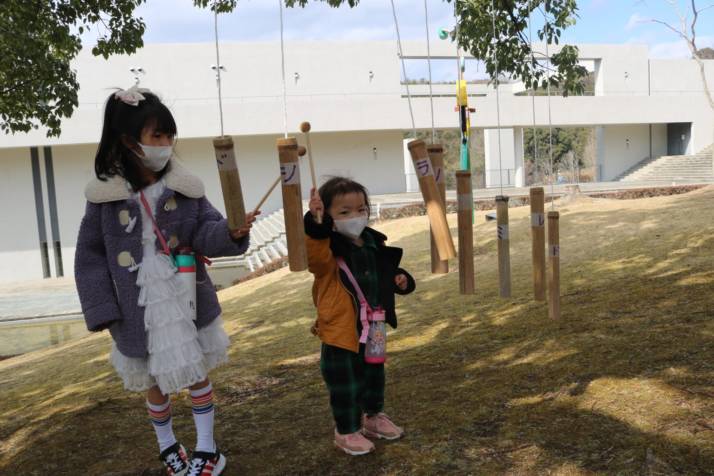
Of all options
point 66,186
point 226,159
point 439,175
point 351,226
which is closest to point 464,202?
point 439,175

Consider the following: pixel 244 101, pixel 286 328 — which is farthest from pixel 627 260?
pixel 244 101

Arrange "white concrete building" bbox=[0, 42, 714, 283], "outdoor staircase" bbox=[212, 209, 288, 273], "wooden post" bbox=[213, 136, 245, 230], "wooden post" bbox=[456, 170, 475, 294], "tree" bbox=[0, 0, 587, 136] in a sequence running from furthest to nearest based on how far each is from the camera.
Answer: "white concrete building" bbox=[0, 42, 714, 283], "outdoor staircase" bbox=[212, 209, 288, 273], "tree" bbox=[0, 0, 587, 136], "wooden post" bbox=[456, 170, 475, 294], "wooden post" bbox=[213, 136, 245, 230]

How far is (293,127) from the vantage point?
76.0 ft

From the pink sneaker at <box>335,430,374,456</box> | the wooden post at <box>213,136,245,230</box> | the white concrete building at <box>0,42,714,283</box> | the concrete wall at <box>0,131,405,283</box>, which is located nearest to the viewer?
the wooden post at <box>213,136,245,230</box>

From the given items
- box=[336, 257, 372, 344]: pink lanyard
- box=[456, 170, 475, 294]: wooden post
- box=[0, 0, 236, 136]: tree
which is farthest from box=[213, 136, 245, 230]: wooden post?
box=[0, 0, 236, 136]: tree

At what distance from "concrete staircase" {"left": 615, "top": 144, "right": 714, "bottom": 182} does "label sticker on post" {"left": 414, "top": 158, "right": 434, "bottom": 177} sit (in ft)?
90.6

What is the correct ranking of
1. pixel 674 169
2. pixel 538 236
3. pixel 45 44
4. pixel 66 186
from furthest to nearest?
pixel 674 169, pixel 66 186, pixel 45 44, pixel 538 236

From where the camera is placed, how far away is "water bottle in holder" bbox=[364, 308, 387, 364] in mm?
2627

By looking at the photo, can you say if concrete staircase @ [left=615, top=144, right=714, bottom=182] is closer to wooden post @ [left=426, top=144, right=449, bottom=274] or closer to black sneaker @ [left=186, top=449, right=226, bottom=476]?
wooden post @ [left=426, top=144, right=449, bottom=274]

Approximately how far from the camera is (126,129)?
239 cm

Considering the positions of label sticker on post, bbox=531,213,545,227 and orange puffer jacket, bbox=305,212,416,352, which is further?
label sticker on post, bbox=531,213,545,227

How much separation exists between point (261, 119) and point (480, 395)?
21.5 metres

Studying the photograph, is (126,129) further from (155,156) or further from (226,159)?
(226,159)

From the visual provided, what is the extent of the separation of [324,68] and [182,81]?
581 centimetres
